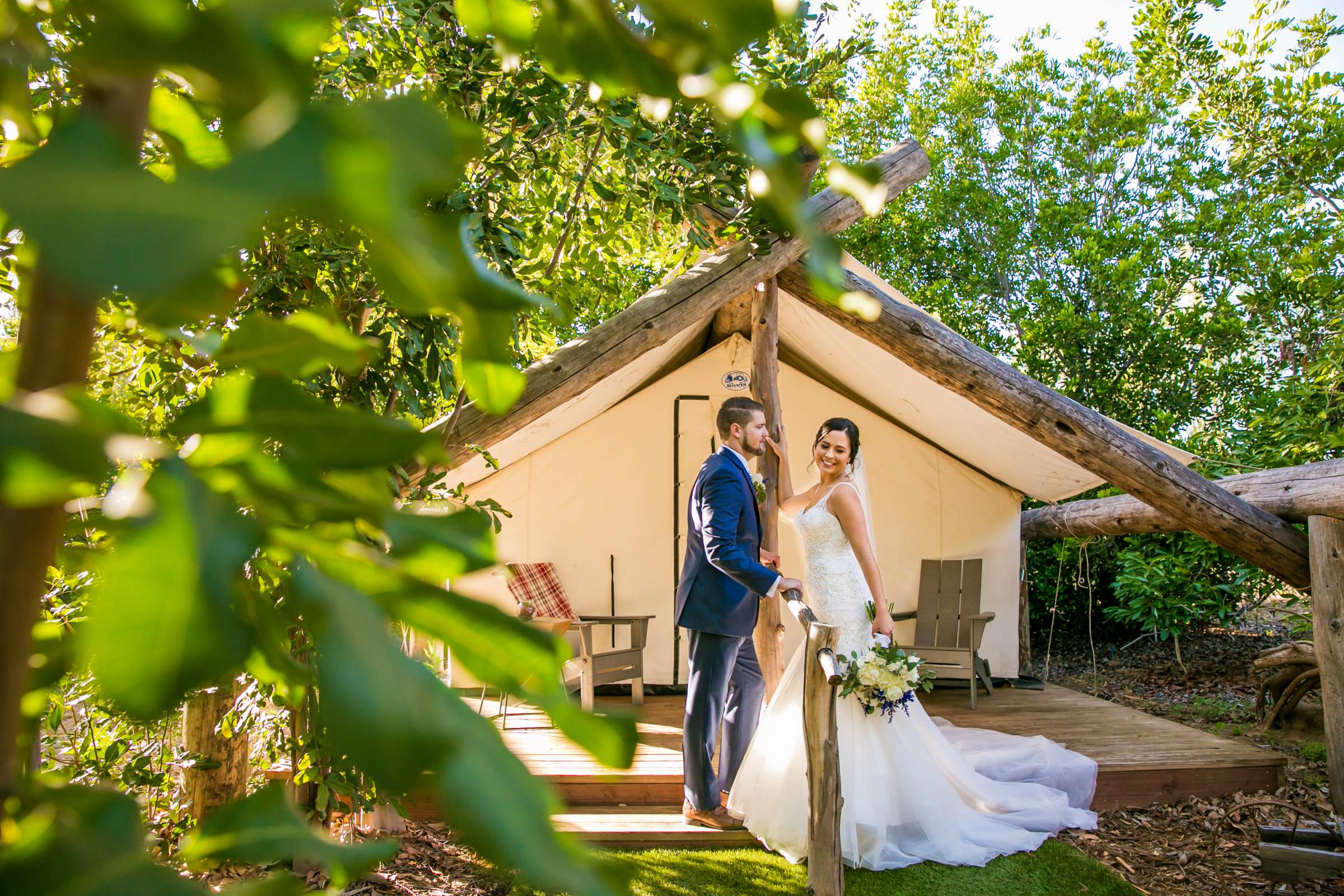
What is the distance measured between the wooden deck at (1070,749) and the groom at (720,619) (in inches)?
9.5

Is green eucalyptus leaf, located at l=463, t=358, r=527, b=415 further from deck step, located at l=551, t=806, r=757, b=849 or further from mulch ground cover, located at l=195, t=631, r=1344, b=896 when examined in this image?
deck step, located at l=551, t=806, r=757, b=849

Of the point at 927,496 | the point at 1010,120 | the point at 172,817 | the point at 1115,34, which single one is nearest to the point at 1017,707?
the point at 927,496

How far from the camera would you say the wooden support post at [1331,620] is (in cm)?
470

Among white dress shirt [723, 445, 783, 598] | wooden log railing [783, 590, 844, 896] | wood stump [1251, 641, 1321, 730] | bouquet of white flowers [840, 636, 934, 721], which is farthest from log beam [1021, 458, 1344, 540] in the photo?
wooden log railing [783, 590, 844, 896]

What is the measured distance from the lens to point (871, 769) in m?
4.01

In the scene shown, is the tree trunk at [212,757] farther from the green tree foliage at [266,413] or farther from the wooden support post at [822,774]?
the green tree foliage at [266,413]

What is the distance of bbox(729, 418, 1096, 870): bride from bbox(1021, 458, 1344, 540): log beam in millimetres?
1832

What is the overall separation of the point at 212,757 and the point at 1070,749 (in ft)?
14.3

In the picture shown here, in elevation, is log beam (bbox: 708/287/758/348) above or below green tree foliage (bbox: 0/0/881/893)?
above

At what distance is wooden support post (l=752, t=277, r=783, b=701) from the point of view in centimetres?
496

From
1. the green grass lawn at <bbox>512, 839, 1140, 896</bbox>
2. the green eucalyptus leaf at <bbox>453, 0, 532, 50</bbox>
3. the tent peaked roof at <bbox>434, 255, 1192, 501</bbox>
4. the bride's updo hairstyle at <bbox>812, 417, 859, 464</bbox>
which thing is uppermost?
the tent peaked roof at <bbox>434, 255, 1192, 501</bbox>

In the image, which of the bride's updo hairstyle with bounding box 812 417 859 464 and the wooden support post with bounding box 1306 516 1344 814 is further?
the wooden support post with bounding box 1306 516 1344 814

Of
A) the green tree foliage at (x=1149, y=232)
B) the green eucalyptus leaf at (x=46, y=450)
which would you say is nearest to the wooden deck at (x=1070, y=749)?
the green tree foliage at (x=1149, y=232)

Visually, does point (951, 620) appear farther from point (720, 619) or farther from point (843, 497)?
point (720, 619)
